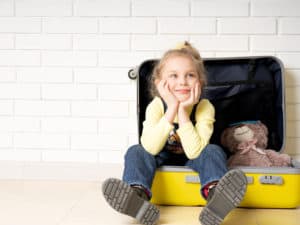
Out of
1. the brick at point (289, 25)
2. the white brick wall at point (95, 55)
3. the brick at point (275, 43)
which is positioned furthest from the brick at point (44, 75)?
the brick at point (289, 25)

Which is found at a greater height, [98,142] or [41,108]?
[41,108]

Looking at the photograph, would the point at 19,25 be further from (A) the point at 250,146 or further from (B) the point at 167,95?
(A) the point at 250,146

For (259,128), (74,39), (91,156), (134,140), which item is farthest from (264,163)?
(74,39)

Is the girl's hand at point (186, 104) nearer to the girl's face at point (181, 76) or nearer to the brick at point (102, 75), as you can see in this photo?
the girl's face at point (181, 76)

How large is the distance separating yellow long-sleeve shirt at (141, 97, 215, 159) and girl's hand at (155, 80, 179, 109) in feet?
0.18

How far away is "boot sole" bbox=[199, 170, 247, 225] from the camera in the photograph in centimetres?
123

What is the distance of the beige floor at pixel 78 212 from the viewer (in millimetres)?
1363

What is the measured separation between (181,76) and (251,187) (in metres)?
0.44

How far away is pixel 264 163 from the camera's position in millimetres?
1580

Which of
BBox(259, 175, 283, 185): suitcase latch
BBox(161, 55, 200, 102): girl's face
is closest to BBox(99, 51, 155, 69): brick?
BBox(161, 55, 200, 102): girl's face

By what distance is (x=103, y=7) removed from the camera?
6.22ft

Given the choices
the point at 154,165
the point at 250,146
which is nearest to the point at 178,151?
the point at 154,165

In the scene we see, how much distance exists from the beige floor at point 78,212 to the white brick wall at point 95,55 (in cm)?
27

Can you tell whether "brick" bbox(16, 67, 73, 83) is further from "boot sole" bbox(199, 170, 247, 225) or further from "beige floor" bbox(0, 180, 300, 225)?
"boot sole" bbox(199, 170, 247, 225)
